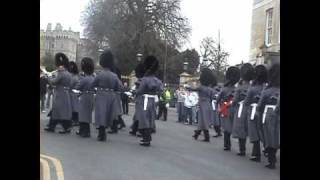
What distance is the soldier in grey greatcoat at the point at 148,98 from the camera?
446cm

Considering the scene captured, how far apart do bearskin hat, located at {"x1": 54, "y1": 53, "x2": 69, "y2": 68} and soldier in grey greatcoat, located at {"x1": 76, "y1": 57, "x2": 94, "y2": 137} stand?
17 centimetres

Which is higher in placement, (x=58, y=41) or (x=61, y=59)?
(x=58, y=41)

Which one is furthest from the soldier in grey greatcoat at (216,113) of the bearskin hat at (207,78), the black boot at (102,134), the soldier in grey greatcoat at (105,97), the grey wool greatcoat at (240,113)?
the black boot at (102,134)

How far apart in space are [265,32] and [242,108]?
5.14ft

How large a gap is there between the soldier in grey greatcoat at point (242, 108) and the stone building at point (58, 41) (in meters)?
1.50

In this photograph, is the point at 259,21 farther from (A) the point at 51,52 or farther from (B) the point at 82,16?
(A) the point at 51,52

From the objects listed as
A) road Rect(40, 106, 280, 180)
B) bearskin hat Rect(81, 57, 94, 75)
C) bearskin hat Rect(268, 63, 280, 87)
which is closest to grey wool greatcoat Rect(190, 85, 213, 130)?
road Rect(40, 106, 280, 180)

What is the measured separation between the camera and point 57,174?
394 cm

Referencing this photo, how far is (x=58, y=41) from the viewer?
4.20 m

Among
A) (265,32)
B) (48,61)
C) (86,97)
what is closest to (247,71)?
(265,32)

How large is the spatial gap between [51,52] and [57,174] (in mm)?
1006

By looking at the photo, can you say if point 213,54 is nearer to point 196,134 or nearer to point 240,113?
point 196,134
